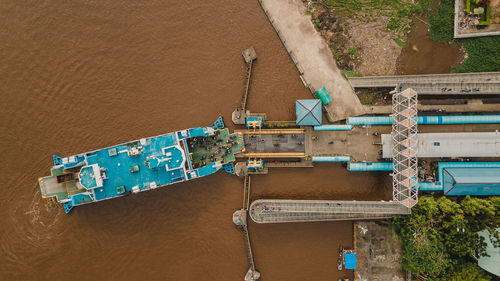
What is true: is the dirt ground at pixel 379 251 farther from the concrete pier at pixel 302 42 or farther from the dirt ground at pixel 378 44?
the dirt ground at pixel 378 44

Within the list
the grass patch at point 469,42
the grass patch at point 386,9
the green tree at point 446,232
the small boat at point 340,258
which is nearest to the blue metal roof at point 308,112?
the grass patch at point 386,9

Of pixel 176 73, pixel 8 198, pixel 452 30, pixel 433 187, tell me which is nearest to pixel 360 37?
pixel 452 30

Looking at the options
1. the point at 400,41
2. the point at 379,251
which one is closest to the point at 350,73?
the point at 400,41

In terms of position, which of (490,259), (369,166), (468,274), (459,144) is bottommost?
(468,274)

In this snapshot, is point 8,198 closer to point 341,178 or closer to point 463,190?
point 341,178

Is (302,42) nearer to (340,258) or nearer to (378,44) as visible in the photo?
(378,44)

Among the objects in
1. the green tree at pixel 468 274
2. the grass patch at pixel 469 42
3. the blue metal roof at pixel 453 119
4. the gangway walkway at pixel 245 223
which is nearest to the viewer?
the green tree at pixel 468 274

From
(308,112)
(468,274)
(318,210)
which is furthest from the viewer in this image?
(318,210)
